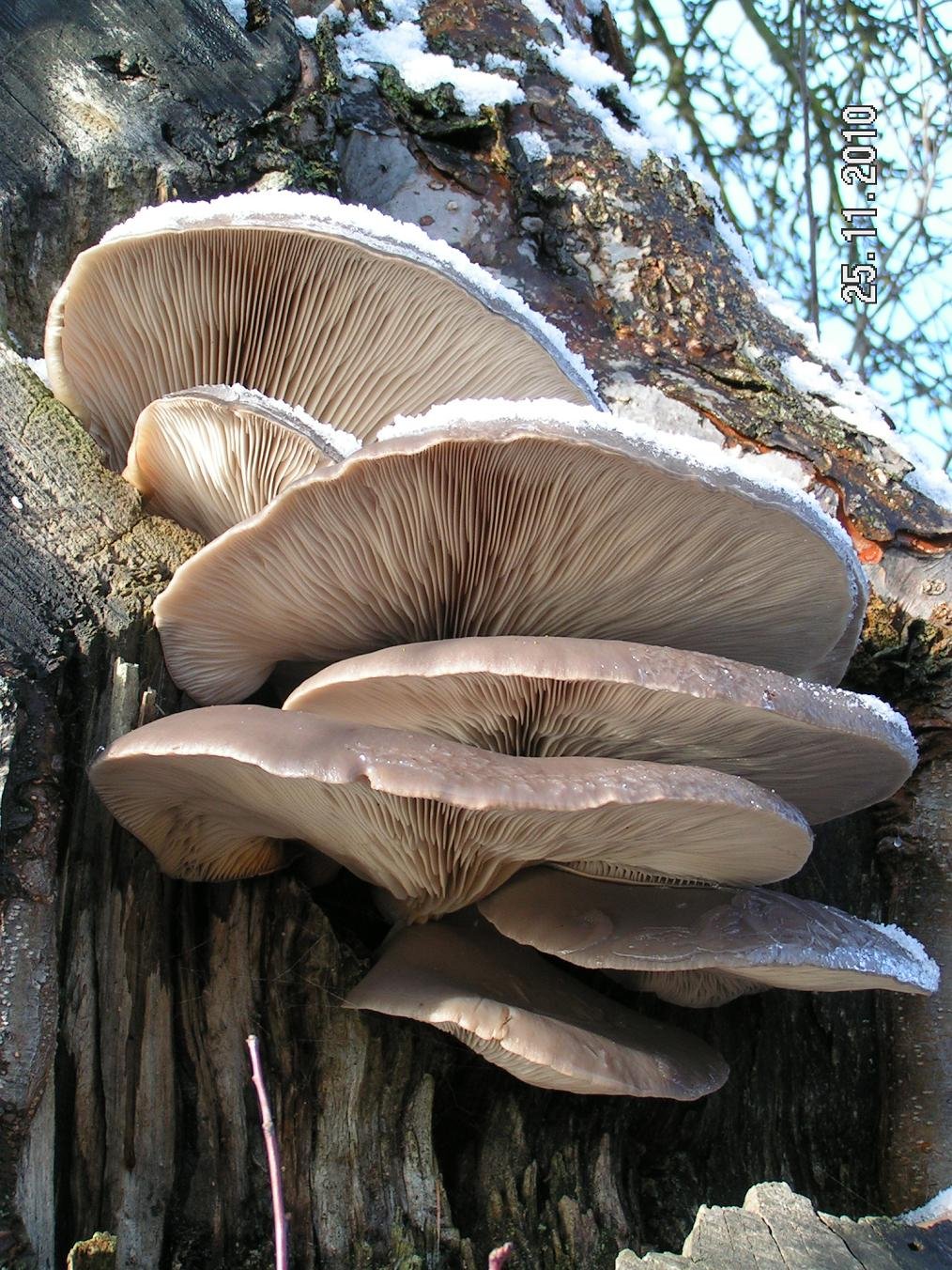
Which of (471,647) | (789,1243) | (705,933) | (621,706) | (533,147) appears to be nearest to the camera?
(789,1243)

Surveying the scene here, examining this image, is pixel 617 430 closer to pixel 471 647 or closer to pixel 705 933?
pixel 471 647

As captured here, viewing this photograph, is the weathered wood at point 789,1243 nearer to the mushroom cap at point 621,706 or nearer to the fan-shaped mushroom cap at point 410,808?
the fan-shaped mushroom cap at point 410,808

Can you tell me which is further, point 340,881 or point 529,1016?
point 340,881

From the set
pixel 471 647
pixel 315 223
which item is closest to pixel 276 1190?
pixel 471 647

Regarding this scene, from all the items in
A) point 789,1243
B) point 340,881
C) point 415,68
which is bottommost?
point 340,881

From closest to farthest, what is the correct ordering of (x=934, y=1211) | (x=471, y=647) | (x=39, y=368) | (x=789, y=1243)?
(x=789, y=1243), (x=471, y=647), (x=934, y=1211), (x=39, y=368)

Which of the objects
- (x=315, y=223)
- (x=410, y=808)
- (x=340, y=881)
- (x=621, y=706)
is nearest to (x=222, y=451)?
(x=315, y=223)

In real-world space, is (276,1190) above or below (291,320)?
below
